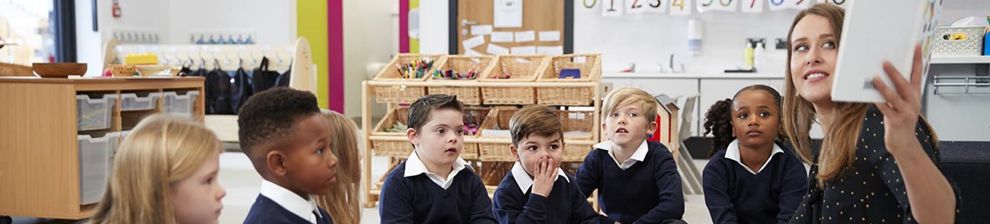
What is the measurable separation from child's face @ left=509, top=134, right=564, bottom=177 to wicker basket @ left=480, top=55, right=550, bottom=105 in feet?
5.21

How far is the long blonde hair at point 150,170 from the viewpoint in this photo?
4.56 ft

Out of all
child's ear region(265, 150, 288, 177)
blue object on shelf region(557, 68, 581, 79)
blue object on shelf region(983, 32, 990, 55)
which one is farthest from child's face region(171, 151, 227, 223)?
blue object on shelf region(983, 32, 990, 55)

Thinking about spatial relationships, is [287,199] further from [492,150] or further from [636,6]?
[636,6]

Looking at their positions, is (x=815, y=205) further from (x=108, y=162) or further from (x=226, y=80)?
(x=226, y=80)

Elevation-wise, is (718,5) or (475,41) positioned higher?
(718,5)

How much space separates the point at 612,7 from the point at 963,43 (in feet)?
8.53

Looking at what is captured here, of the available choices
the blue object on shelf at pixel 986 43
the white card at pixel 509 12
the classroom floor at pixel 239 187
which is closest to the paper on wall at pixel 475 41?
the white card at pixel 509 12

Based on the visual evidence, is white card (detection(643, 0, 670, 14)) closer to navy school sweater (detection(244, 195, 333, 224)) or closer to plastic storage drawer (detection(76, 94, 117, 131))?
plastic storage drawer (detection(76, 94, 117, 131))

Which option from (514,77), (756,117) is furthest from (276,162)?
(514,77)

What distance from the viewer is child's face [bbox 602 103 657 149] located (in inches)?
114

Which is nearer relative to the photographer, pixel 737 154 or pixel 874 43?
pixel 874 43

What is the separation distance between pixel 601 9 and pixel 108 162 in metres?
4.54

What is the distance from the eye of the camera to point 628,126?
291 centimetres

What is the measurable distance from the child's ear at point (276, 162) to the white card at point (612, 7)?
19.5 ft
